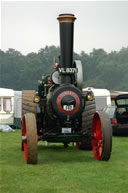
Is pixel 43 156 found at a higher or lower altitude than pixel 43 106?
lower

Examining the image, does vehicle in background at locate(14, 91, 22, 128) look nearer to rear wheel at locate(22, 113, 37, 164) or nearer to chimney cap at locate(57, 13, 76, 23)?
chimney cap at locate(57, 13, 76, 23)

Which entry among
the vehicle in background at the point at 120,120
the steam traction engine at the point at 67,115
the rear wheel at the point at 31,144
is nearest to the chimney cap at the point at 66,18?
the steam traction engine at the point at 67,115

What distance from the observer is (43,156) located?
9625 millimetres

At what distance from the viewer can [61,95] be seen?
28.2ft

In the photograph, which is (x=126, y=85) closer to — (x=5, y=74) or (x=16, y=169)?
(x=5, y=74)

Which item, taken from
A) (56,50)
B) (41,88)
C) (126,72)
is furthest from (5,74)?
(41,88)

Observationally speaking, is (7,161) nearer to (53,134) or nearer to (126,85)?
(53,134)

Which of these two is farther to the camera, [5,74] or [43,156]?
[5,74]

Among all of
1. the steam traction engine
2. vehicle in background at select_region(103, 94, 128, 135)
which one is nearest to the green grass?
the steam traction engine

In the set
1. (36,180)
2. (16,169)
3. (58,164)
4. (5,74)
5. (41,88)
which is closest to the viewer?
(36,180)

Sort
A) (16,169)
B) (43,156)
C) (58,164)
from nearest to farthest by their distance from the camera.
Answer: (16,169) < (58,164) < (43,156)

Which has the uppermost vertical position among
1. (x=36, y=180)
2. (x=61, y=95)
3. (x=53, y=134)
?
(x=61, y=95)

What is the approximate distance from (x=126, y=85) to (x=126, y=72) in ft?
23.0

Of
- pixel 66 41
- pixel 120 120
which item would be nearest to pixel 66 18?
pixel 66 41
